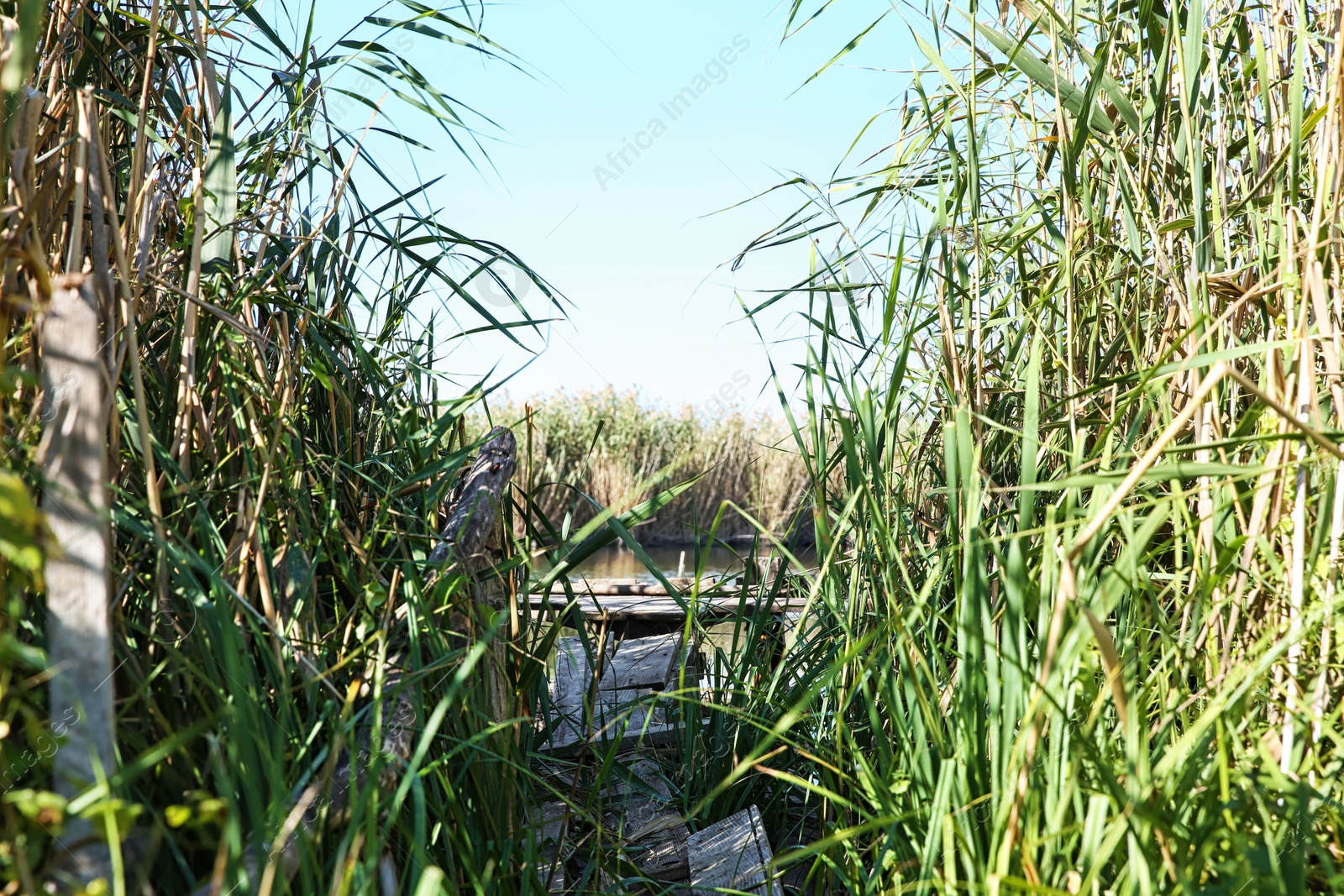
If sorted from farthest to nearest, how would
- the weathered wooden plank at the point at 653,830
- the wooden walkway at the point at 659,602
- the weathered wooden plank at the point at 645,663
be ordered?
the weathered wooden plank at the point at 645,663 < the wooden walkway at the point at 659,602 < the weathered wooden plank at the point at 653,830

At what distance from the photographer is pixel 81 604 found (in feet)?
2.55

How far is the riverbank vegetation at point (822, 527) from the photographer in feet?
3.11

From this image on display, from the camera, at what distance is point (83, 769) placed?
0.79m

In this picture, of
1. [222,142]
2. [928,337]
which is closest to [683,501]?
[928,337]

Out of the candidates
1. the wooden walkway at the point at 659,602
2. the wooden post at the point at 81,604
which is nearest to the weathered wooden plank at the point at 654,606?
the wooden walkway at the point at 659,602

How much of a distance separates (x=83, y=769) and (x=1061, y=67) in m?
1.97

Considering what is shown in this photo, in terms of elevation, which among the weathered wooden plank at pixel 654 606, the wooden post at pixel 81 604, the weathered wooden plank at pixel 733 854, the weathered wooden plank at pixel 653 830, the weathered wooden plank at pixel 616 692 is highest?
the wooden post at pixel 81 604

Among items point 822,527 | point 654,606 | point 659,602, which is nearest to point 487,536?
point 822,527

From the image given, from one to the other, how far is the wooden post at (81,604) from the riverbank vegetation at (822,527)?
30 mm

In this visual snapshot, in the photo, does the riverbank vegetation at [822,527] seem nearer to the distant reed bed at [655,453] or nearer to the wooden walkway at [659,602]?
the wooden walkway at [659,602]

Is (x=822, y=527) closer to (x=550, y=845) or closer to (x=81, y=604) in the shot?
(x=550, y=845)

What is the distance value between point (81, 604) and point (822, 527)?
3.73ft

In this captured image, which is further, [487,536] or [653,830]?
[653,830]

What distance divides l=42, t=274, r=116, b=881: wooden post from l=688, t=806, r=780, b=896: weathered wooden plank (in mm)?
972
